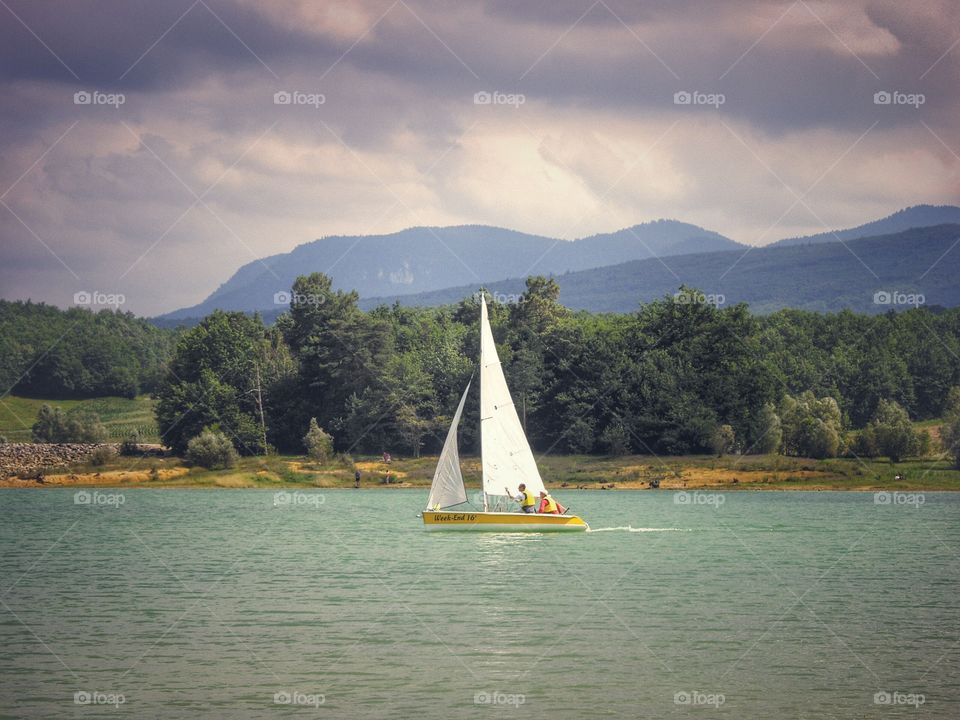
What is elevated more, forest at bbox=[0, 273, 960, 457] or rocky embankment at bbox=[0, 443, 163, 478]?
forest at bbox=[0, 273, 960, 457]

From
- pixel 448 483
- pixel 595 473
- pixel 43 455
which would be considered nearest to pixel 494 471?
pixel 448 483

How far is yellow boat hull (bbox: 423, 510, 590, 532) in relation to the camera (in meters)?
58.2

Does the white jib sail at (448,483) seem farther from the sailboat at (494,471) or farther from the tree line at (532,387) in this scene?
the tree line at (532,387)

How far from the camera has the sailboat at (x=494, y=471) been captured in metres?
57.5

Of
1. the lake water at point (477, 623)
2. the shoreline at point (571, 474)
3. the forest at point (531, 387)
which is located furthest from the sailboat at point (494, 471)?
the forest at point (531, 387)

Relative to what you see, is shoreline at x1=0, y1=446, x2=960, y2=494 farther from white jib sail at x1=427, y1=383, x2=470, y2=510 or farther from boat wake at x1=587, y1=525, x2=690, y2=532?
white jib sail at x1=427, y1=383, x2=470, y2=510

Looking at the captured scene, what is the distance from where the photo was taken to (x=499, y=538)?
61.1 metres

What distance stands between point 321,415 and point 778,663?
111 m

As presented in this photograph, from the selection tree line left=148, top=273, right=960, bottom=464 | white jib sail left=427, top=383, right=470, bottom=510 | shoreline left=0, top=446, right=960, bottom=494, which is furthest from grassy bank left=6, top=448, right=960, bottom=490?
white jib sail left=427, top=383, right=470, bottom=510

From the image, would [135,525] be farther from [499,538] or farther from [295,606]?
[295,606]

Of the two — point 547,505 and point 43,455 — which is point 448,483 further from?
point 43,455

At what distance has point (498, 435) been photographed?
2269 inches

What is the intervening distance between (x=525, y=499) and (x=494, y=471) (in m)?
2.17

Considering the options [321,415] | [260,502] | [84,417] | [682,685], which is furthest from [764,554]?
[84,417]
